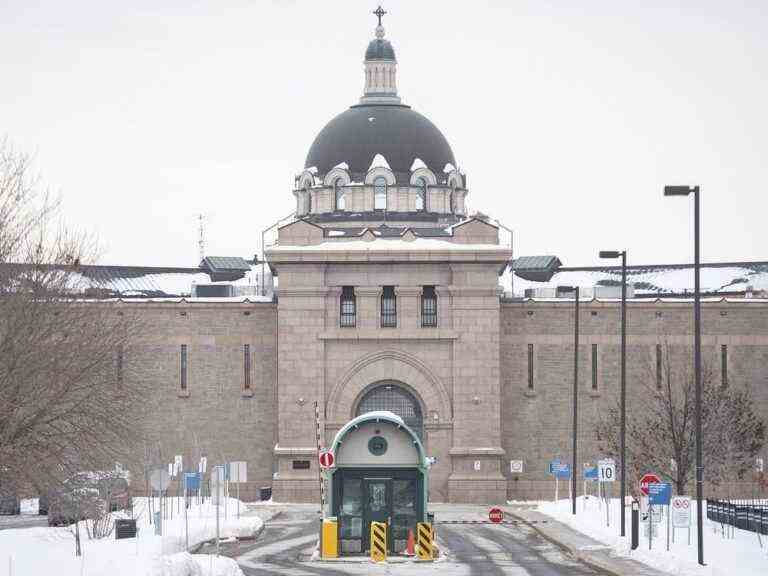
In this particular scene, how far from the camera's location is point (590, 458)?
335 feet

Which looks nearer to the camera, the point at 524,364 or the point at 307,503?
the point at 307,503

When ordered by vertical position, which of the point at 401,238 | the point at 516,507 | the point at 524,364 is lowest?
the point at 516,507

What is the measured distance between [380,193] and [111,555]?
61.0 m

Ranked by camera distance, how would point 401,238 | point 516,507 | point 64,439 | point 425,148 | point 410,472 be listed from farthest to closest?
point 425,148, point 401,238, point 516,507, point 410,472, point 64,439

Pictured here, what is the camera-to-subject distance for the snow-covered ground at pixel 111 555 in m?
46.6

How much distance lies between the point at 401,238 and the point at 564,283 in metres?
14.5

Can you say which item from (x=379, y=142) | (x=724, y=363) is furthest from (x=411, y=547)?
(x=379, y=142)

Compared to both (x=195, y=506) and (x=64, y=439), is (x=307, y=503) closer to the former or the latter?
(x=195, y=506)

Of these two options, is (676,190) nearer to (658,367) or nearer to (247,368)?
(658,367)

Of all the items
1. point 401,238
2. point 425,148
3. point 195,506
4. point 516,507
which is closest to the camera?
point 195,506

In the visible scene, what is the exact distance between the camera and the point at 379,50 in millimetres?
115375

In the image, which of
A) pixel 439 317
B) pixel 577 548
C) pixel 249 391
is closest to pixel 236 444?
pixel 249 391

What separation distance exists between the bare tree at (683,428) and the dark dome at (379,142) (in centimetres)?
1793

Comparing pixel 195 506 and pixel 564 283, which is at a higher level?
pixel 564 283
